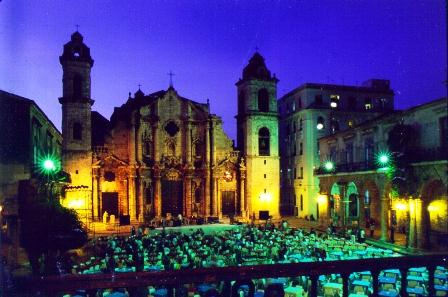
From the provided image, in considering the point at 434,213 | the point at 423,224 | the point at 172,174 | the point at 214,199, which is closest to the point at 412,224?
the point at 423,224

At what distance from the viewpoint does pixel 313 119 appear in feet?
161

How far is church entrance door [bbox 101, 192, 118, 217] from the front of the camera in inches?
1686

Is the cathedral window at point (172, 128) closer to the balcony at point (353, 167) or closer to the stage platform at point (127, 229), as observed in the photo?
the stage platform at point (127, 229)

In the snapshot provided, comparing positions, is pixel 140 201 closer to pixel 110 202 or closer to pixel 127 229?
pixel 110 202

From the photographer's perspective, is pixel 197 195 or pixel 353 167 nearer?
pixel 353 167

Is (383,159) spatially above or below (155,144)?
below

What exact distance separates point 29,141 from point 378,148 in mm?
26076

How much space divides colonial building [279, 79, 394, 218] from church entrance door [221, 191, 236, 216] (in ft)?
31.3

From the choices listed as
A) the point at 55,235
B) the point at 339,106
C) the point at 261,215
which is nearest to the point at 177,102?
the point at 261,215

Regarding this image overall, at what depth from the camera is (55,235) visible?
489 inches

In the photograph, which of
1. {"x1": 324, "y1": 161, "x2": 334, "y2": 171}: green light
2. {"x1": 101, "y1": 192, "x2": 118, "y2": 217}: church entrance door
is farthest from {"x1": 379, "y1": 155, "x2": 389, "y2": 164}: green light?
{"x1": 101, "y1": 192, "x2": 118, "y2": 217}: church entrance door

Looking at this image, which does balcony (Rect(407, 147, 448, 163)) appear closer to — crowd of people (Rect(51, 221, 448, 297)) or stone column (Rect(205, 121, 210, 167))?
crowd of people (Rect(51, 221, 448, 297))

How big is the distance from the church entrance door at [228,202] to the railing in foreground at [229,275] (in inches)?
1697

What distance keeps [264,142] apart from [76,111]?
2123cm
